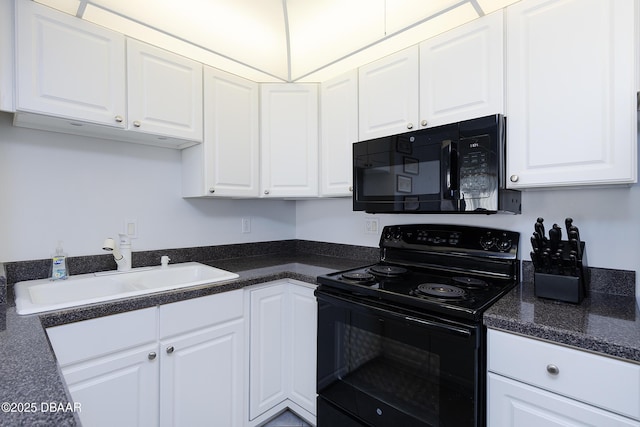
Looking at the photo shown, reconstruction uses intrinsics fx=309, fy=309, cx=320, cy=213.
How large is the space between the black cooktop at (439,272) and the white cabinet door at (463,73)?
634mm

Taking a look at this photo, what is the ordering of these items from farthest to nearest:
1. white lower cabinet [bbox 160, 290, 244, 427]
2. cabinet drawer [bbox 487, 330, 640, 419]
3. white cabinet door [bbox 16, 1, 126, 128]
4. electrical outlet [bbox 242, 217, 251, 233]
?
electrical outlet [bbox 242, 217, 251, 233], white lower cabinet [bbox 160, 290, 244, 427], white cabinet door [bbox 16, 1, 126, 128], cabinet drawer [bbox 487, 330, 640, 419]

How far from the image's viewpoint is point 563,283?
118 cm

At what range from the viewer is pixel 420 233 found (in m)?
1.86

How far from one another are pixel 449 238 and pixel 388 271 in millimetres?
401

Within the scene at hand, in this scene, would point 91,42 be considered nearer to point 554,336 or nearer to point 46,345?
point 46,345

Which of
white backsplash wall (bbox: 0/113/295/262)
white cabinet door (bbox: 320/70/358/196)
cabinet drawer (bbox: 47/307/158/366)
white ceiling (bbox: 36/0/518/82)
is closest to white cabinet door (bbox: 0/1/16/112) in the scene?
white ceiling (bbox: 36/0/518/82)

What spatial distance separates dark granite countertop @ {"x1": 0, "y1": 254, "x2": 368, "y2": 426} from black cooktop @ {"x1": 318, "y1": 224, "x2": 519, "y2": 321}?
324 millimetres

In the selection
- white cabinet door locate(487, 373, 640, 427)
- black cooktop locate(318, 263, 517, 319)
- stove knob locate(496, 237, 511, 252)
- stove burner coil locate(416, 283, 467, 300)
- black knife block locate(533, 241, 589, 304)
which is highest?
stove knob locate(496, 237, 511, 252)

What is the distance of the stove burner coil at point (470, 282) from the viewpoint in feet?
4.61

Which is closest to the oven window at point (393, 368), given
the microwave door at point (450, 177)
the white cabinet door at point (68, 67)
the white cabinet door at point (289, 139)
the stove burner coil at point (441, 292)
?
the stove burner coil at point (441, 292)

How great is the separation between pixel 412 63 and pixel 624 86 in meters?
0.86

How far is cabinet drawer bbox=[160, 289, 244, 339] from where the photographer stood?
4.50 ft

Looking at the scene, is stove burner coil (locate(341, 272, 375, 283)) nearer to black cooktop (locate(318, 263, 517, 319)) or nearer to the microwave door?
black cooktop (locate(318, 263, 517, 319))

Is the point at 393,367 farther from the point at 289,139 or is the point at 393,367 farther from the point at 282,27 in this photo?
the point at 282,27
